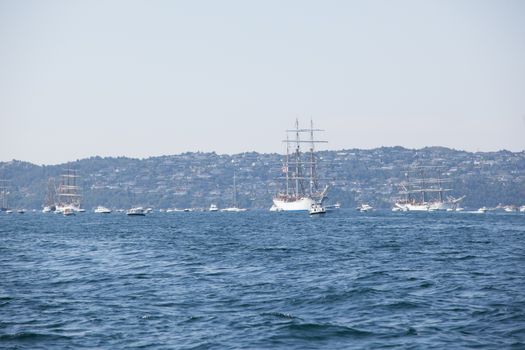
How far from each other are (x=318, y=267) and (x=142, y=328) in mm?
18494

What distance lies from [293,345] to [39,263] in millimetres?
29409

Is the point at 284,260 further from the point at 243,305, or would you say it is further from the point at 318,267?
the point at 243,305

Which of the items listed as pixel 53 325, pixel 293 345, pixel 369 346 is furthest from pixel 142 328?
pixel 369 346

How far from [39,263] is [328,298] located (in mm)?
23940

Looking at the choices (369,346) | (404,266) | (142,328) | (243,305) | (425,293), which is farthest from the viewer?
(404,266)

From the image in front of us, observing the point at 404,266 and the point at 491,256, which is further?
the point at 491,256

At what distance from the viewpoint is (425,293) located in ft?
98.2

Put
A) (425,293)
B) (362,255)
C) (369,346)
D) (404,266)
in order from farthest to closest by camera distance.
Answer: (362,255)
(404,266)
(425,293)
(369,346)

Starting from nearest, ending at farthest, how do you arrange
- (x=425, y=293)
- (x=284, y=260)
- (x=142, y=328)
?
(x=142, y=328) < (x=425, y=293) < (x=284, y=260)

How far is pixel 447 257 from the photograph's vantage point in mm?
46219

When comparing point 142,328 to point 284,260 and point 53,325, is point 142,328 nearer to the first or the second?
point 53,325

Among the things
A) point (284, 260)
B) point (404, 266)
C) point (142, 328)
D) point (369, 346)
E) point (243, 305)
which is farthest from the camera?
point (284, 260)

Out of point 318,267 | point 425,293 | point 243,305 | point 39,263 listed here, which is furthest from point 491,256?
point 39,263

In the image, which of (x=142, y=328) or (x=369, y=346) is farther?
(x=142, y=328)
